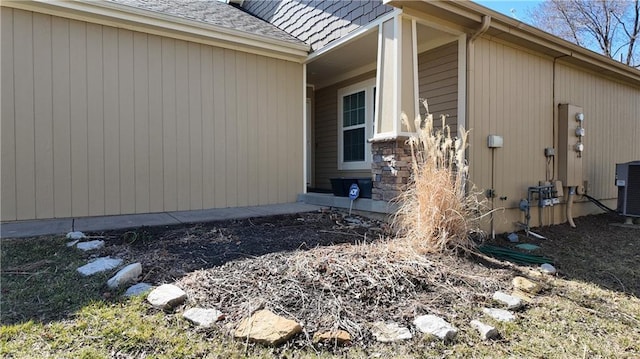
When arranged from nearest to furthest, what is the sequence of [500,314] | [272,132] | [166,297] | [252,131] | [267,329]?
1. [267,329]
2. [166,297]
3. [500,314]
4. [252,131]
5. [272,132]

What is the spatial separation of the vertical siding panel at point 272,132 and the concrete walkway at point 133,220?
0.46 metres

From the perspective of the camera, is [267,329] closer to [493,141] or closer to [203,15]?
[493,141]

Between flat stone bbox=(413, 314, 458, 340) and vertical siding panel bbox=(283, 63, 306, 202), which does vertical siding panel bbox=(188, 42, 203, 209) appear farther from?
flat stone bbox=(413, 314, 458, 340)

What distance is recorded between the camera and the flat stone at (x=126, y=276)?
2.46 m

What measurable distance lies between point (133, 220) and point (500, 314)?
12.8 ft

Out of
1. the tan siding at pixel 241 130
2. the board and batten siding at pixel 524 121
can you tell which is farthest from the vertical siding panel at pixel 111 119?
the board and batten siding at pixel 524 121

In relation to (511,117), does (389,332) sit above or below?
below

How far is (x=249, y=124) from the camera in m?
5.61

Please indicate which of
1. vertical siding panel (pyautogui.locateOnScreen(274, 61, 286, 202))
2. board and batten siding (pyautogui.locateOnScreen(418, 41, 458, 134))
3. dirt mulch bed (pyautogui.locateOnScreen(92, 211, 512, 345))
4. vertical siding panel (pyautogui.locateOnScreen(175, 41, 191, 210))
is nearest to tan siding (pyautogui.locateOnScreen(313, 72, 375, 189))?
vertical siding panel (pyautogui.locateOnScreen(274, 61, 286, 202))

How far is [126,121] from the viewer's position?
15.4 feet

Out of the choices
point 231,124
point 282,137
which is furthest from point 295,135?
point 231,124

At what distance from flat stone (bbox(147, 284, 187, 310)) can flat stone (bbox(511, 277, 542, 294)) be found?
7.93 ft

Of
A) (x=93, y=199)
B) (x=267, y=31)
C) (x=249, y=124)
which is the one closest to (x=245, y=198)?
(x=249, y=124)

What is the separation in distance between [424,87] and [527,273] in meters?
3.04
